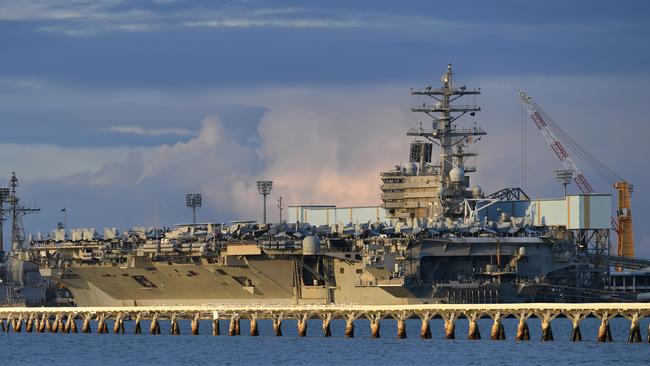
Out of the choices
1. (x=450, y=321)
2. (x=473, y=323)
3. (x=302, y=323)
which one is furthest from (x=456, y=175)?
(x=473, y=323)

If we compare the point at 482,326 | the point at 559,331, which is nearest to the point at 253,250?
the point at 482,326

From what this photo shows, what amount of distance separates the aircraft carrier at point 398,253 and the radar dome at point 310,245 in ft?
0.29

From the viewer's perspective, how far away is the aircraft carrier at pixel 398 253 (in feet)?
342

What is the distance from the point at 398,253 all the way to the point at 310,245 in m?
5.51

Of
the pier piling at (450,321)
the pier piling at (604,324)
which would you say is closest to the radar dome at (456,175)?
the pier piling at (450,321)

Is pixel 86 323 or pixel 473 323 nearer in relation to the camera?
pixel 473 323

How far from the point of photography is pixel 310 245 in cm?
10369

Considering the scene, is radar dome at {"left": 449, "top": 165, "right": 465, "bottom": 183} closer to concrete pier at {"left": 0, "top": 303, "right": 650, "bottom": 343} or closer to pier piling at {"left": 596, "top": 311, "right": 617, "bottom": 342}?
concrete pier at {"left": 0, "top": 303, "right": 650, "bottom": 343}

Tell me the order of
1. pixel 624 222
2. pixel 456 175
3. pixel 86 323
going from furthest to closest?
1. pixel 624 222
2. pixel 456 175
3. pixel 86 323

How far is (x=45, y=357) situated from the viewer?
243ft

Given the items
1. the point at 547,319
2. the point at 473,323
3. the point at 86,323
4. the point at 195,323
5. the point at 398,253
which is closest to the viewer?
the point at 547,319

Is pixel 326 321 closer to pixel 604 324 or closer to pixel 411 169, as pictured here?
pixel 604 324

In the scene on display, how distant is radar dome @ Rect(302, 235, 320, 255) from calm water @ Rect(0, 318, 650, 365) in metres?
14.7

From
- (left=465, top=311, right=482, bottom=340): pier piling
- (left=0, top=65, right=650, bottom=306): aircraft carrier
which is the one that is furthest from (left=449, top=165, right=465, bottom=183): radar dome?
(left=465, top=311, right=482, bottom=340): pier piling
